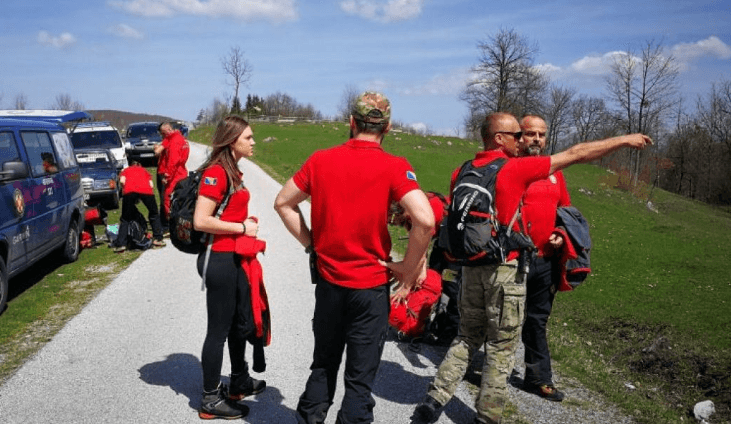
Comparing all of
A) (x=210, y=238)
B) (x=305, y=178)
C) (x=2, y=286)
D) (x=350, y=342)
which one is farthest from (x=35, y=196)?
(x=350, y=342)

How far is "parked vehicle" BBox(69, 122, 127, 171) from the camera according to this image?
744 inches

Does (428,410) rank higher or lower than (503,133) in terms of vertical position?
lower

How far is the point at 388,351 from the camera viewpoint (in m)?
5.16

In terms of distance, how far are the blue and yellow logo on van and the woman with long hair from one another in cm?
423

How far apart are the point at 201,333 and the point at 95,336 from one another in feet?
3.37

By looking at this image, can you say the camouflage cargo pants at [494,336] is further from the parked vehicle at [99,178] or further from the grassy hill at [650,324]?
the parked vehicle at [99,178]

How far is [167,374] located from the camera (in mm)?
4551

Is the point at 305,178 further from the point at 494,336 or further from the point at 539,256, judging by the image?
the point at 539,256

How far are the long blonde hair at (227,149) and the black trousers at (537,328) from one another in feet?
7.73

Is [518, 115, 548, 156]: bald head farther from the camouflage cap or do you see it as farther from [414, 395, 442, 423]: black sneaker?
[414, 395, 442, 423]: black sneaker

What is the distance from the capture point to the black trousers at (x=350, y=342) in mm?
2926

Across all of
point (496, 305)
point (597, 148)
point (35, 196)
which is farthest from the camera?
point (35, 196)

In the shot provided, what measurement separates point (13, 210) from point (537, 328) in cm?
597

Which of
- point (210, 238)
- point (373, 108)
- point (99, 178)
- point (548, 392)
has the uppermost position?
point (373, 108)
